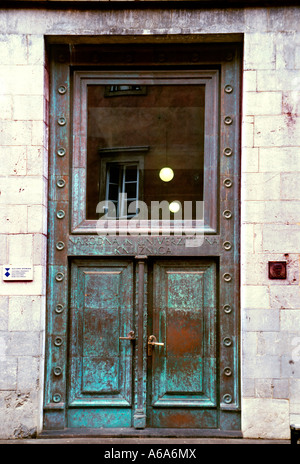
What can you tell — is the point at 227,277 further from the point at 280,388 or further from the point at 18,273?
the point at 18,273

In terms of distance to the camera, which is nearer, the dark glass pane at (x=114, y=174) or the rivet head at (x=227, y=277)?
the rivet head at (x=227, y=277)

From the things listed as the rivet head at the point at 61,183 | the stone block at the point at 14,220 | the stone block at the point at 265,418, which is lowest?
the stone block at the point at 265,418

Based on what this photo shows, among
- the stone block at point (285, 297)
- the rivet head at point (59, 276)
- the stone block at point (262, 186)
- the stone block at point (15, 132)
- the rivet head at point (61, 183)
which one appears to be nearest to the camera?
the stone block at point (285, 297)

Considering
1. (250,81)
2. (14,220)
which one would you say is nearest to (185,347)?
(14,220)

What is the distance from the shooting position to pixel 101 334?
6746 mm

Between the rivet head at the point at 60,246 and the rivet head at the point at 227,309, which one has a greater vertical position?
the rivet head at the point at 60,246

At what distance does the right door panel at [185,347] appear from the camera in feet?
21.8

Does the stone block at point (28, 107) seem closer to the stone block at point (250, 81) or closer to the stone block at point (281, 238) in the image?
the stone block at point (250, 81)

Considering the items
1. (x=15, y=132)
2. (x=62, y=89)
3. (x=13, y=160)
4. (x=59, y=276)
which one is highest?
(x=62, y=89)

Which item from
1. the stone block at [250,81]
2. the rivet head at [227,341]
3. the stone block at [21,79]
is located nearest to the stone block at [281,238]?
the rivet head at [227,341]

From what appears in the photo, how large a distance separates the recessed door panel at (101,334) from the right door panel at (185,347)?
36cm

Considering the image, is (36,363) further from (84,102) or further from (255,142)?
(255,142)

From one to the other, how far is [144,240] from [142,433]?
236cm

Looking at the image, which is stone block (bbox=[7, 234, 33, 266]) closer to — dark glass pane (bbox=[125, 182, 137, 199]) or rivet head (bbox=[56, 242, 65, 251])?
rivet head (bbox=[56, 242, 65, 251])
